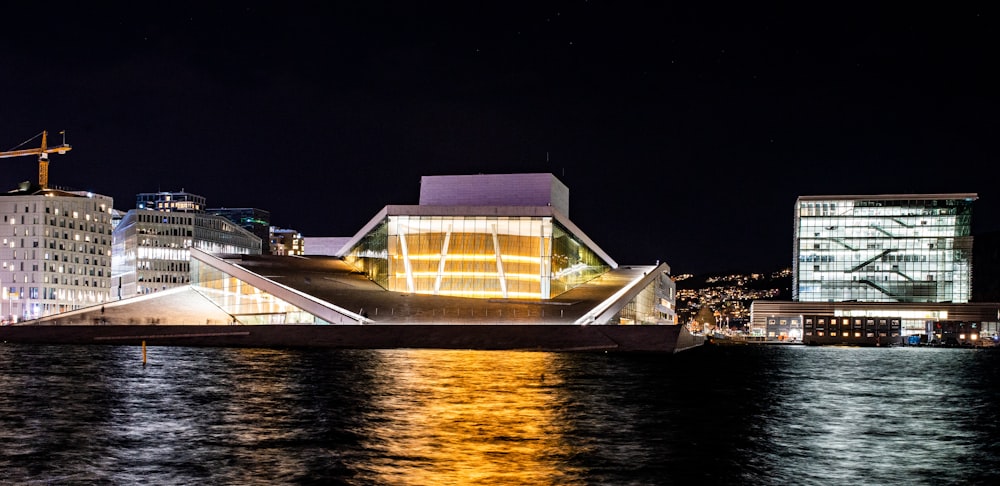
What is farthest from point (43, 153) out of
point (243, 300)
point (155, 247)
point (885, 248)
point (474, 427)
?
point (474, 427)

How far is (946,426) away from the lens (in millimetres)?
28719

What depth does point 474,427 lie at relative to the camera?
83.6 feet

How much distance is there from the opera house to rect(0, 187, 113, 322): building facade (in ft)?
189

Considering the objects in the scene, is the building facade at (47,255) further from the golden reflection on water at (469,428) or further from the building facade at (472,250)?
the golden reflection on water at (469,428)

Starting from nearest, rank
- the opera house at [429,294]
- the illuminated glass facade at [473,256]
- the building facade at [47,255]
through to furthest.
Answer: the opera house at [429,294] → the illuminated glass facade at [473,256] → the building facade at [47,255]

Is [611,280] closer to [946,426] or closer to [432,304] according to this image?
[432,304]

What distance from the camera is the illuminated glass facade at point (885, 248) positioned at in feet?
431

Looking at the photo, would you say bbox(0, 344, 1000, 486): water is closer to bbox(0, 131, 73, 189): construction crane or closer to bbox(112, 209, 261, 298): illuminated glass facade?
bbox(112, 209, 261, 298): illuminated glass facade

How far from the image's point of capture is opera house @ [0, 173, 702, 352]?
216ft

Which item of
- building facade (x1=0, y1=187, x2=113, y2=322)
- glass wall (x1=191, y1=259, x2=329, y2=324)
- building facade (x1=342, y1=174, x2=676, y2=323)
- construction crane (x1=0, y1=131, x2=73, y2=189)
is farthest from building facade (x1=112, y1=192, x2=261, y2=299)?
building facade (x1=342, y1=174, x2=676, y2=323)

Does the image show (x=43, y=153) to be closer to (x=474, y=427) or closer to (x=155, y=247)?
(x=155, y=247)

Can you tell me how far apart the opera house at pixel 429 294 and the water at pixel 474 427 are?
62.5 ft

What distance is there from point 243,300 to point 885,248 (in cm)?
8954

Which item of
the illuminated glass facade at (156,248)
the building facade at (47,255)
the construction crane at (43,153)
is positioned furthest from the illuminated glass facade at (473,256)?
the construction crane at (43,153)
